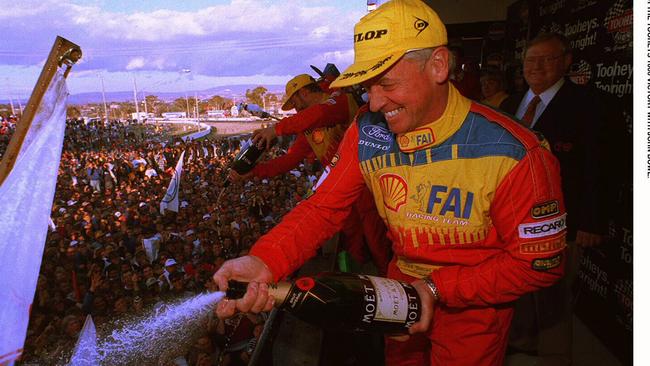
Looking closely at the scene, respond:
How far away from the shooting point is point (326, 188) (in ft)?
7.52

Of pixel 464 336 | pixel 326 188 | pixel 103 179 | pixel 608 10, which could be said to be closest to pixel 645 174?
pixel 464 336

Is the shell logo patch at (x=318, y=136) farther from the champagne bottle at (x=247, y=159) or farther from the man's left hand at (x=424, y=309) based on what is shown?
the man's left hand at (x=424, y=309)

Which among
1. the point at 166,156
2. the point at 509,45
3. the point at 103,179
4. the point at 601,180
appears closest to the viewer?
the point at 601,180

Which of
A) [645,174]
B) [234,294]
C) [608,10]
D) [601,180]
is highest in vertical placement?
[608,10]

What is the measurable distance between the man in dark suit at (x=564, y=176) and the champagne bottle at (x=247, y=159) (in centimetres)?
311

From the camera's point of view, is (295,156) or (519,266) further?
(295,156)

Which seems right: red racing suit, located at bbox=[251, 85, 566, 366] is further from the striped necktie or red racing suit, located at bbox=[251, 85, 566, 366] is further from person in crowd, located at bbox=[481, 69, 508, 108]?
person in crowd, located at bbox=[481, 69, 508, 108]

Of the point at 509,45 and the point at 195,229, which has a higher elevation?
the point at 509,45

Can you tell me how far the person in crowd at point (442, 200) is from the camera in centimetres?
176

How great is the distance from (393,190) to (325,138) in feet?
10.0

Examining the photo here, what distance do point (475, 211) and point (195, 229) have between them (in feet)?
35.2

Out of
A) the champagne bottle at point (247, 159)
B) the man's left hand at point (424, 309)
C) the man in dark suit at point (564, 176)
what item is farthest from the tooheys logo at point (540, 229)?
the champagne bottle at point (247, 159)

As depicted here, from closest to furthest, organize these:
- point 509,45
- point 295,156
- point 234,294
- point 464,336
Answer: point 234,294
point 464,336
point 295,156
point 509,45

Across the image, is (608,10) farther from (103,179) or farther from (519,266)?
(103,179)
